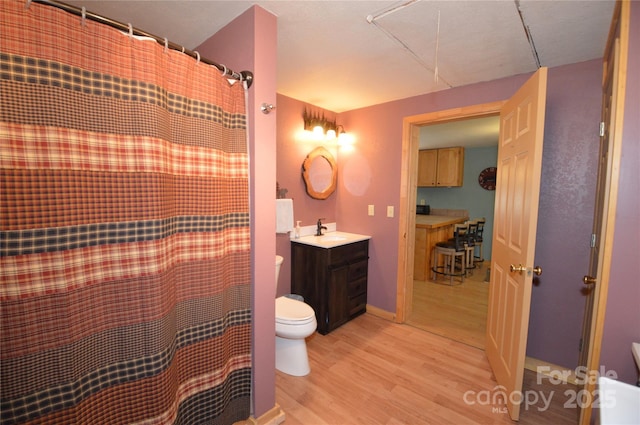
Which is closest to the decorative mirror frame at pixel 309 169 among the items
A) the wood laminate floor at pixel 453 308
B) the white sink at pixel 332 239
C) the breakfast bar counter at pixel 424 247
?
the white sink at pixel 332 239

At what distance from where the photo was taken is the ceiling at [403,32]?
139cm

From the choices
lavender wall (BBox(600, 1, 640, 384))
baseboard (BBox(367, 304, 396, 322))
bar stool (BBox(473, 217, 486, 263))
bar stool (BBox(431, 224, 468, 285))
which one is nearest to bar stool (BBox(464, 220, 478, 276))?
bar stool (BBox(431, 224, 468, 285))

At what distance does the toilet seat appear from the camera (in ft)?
6.51

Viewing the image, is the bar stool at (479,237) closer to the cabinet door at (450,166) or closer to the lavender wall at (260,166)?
the cabinet door at (450,166)

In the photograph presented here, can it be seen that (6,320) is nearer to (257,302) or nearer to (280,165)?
(257,302)

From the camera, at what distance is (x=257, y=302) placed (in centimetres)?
153

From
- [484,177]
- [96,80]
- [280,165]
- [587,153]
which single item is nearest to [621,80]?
[587,153]

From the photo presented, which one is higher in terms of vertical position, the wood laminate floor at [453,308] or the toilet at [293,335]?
the toilet at [293,335]

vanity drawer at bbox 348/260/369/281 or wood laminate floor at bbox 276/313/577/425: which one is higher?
vanity drawer at bbox 348/260/369/281

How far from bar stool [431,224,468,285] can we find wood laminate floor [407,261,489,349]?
0.49 feet

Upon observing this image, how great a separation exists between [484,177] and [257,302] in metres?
5.35

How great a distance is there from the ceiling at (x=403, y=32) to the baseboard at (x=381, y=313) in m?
2.23

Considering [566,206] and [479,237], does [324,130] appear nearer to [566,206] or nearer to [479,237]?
[566,206]

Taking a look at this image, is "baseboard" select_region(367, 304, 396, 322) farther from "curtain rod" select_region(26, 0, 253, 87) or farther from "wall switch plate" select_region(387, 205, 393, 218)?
"curtain rod" select_region(26, 0, 253, 87)
